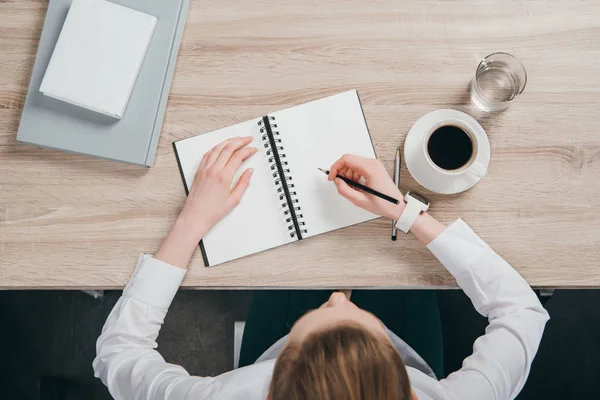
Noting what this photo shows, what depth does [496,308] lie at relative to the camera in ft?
2.93

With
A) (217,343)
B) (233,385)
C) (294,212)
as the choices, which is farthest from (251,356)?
(217,343)

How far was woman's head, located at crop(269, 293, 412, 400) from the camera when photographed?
0.65 metres

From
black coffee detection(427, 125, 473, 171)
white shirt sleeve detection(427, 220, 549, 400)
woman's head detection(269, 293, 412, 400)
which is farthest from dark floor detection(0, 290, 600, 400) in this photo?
woman's head detection(269, 293, 412, 400)

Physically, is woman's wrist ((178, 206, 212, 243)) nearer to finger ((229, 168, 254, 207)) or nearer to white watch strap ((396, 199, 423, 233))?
finger ((229, 168, 254, 207))

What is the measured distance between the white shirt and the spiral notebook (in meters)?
0.12

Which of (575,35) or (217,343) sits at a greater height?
(575,35)

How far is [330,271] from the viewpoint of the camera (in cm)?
90

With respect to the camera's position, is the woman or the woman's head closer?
the woman's head

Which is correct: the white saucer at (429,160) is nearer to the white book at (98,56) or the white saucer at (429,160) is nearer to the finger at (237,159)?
the finger at (237,159)

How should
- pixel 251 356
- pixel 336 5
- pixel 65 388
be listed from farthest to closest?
pixel 65 388 < pixel 251 356 < pixel 336 5

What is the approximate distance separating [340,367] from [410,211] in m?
0.32

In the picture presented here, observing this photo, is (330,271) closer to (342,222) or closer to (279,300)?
(342,222)

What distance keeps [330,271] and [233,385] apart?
258mm

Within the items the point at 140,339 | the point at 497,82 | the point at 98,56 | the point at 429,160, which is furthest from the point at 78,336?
the point at 497,82
